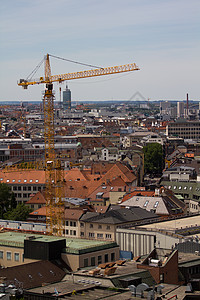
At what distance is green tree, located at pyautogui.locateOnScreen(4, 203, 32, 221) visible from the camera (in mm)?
73812

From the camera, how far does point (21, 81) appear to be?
111500 millimetres

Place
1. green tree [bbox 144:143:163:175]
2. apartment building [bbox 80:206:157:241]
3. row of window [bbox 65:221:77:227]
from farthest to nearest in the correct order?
green tree [bbox 144:143:163:175] → row of window [bbox 65:221:77:227] → apartment building [bbox 80:206:157:241]

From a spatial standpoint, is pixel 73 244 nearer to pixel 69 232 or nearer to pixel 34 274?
pixel 34 274

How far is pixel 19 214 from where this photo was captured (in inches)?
2933

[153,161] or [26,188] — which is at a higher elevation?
[153,161]

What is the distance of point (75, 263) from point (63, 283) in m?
7.60

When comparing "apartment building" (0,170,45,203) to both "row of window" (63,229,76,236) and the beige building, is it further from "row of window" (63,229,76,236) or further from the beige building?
the beige building

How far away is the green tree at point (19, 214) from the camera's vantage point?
7381 cm

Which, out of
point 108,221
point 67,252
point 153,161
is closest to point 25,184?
point 108,221

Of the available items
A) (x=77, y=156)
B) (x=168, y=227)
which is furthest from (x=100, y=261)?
(x=77, y=156)

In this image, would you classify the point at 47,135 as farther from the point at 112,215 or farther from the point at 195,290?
the point at 195,290

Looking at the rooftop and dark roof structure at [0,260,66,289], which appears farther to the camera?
the rooftop

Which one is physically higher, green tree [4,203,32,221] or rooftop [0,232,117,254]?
rooftop [0,232,117,254]

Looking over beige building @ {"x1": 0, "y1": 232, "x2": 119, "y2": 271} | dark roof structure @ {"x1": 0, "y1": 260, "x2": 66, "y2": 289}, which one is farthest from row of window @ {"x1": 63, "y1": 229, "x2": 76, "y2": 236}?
dark roof structure @ {"x1": 0, "y1": 260, "x2": 66, "y2": 289}
